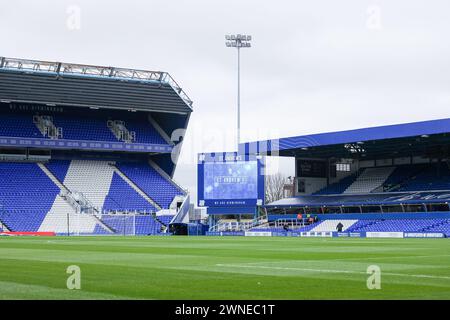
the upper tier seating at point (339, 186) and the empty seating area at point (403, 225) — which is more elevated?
the upper tier seating at point (339, 186)

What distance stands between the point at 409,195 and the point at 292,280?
52.9m

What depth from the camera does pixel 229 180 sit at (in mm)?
70875

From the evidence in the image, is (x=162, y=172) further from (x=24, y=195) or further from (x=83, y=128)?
(x=24, y=195)

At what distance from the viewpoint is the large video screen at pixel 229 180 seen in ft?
230

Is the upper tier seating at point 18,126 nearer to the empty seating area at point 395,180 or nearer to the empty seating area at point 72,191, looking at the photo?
the empty seating area at point 72,191

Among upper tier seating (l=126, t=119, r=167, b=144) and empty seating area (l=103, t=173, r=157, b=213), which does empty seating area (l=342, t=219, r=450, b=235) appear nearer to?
empty seating area (l=103, t=173, r=157, b=213)

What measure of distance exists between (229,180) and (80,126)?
19.5 meters

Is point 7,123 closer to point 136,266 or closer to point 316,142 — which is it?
point 316,142

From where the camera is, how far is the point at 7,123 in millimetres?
75750

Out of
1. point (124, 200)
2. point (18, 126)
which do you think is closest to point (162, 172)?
point (124, 200)

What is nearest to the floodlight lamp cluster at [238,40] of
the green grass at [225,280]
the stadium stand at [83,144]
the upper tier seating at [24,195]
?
the stadium stand at [83,144]

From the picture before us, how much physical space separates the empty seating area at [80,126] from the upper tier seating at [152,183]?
346 centimetres
